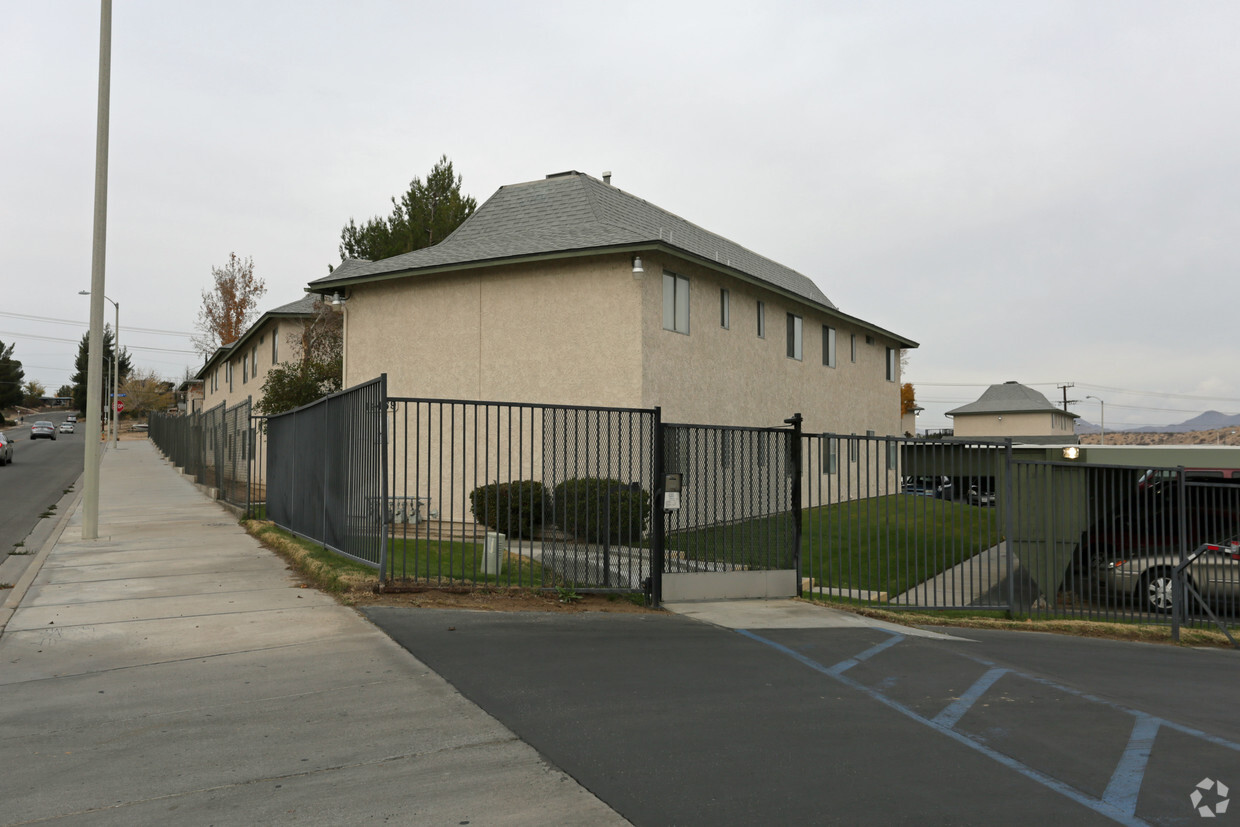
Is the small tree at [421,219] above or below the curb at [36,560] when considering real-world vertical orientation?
above

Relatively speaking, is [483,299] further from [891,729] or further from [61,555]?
[891,729]

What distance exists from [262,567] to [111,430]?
57.8 metres

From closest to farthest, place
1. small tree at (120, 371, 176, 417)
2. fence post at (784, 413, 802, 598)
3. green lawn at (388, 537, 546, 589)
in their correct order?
1. green lawn at (388, 537, 546, 589)
2. fence post at (784, 413, 802, 598)
3. small tree at (120, 371, 176, 417)

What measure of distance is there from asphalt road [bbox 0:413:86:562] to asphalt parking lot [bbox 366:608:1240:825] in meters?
10.4

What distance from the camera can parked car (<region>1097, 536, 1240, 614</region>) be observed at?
419 inches

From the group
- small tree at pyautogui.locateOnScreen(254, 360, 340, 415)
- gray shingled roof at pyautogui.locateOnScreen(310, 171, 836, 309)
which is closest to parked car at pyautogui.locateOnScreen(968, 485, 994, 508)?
gray shingled roof at pyautogui.locateOnScreen(310, 171, 836, 309)

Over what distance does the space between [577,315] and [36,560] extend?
9.97m

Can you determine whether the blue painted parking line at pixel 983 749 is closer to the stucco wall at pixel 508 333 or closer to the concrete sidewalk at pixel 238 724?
the concrete sidewalk at pixel 238 724

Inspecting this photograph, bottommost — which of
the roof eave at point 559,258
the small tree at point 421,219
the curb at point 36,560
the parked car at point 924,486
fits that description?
the curb at point 36,560

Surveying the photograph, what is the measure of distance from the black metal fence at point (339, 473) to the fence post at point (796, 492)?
466 cm

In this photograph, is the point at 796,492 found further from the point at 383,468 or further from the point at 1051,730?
the point at 1051,730

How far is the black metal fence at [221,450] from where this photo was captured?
19578 mm

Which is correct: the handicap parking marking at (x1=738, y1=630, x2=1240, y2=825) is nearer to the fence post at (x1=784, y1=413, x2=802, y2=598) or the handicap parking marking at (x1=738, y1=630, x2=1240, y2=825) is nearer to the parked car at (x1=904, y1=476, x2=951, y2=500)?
the fence post at (x1=784, y1=413, x2=802, y2=598)

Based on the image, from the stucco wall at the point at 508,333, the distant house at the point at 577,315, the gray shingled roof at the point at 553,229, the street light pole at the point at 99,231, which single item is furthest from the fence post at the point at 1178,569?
the street light pole at the point at 99,231
